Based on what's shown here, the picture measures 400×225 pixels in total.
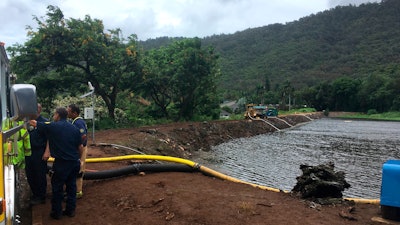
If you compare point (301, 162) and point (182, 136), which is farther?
point (182, 136)

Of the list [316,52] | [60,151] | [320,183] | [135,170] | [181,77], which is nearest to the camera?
[60,151]

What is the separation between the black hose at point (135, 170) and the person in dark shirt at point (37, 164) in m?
1.41

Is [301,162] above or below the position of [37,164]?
below

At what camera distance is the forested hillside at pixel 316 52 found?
109 meters

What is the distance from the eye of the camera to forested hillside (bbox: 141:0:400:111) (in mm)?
109250

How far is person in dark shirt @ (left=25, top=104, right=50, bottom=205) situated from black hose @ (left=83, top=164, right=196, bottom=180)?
4.63 feet

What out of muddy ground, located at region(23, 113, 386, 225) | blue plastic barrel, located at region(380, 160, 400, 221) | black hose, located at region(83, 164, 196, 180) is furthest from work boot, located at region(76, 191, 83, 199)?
blue plastic barrel, located at region(380, 160, 400, 221)

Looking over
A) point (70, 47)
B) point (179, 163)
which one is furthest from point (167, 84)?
point (179, 163)

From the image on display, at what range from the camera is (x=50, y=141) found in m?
5.93

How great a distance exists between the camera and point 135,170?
28.7ft

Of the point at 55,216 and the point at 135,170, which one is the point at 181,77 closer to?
the point at 135,170

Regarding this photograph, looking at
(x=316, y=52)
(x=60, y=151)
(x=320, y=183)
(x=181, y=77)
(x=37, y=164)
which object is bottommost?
(x=320, y=183)

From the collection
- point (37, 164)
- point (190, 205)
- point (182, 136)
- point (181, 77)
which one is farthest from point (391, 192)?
point (181, 77)

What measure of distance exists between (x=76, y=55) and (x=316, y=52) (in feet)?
458
